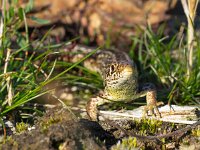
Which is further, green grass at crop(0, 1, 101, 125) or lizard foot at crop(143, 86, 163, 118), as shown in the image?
lizard foot at crop(143, 86, 163, 118)

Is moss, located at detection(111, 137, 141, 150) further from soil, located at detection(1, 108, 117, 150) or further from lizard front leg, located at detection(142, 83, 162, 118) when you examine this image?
lizard front leg, located at detection(142, 83, 162, 118)

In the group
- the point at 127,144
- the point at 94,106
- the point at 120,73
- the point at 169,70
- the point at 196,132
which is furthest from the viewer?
the point at 169,70

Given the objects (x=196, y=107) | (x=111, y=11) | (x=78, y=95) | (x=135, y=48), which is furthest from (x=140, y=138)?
(x=111, y=11)

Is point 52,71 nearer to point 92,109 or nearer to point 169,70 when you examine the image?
point 92,109

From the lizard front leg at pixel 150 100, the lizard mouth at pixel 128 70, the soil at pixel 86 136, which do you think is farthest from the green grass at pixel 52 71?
the lizard mouth at pixel 128 70

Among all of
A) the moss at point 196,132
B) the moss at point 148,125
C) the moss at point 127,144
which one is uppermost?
the moss at point 148,125

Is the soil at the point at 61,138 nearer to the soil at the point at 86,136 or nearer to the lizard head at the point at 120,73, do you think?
the soil at the point at 86,136

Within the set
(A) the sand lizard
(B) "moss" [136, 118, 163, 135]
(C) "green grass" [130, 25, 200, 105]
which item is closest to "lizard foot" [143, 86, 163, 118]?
(A) the sand lizard

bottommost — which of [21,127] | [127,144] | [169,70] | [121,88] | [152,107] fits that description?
[127,144]

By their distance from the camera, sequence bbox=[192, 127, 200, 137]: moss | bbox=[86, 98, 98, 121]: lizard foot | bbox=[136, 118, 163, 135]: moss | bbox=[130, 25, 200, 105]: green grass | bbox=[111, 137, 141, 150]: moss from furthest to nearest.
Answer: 1. bbox=[130, 25, 200, 105]: green grass
2. bbox=[86, 98, 98, 121]: lizard foot
3. bbox=[136, 118, 163, 135]: moss
4. bbox=[192, 127, 200, 137]: moss
5. bbox=[111, 137, 141, 150]: moss

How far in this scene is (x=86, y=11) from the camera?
328 inches

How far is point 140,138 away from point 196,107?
4.44 feet

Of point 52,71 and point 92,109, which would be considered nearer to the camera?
point 52,71

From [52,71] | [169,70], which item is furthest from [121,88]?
[169,70]
